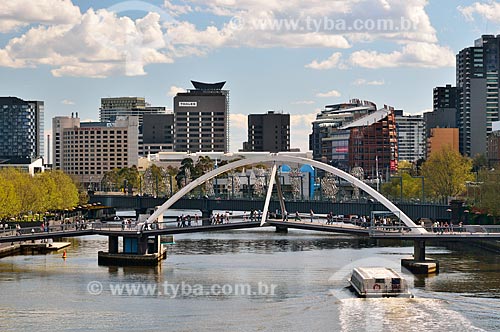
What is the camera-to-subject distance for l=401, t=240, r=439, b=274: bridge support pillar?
8575cm

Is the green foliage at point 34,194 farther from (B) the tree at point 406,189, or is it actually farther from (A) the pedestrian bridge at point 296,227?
(B) the tree at point 406,189

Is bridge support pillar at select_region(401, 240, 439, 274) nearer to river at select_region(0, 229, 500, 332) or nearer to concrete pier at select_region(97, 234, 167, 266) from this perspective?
river at select_region(0, 229, 500, 332)

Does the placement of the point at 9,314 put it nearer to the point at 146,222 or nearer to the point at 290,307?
the point at 290,307

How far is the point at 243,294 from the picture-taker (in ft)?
241

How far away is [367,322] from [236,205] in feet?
309

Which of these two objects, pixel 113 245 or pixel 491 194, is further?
pixel 491 194

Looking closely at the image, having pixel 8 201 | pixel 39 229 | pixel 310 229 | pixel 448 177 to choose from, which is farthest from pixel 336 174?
pixel 448 177

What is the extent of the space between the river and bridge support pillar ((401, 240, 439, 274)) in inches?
43.8

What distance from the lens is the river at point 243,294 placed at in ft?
204

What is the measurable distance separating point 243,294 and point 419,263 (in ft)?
58.5

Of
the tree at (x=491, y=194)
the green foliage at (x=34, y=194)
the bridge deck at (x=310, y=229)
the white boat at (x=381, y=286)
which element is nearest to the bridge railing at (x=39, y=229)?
the bridge deck at (x=310, y=229)

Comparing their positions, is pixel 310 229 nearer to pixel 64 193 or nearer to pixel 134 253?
pixel 134 253

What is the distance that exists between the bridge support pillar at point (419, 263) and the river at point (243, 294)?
43.8 inches

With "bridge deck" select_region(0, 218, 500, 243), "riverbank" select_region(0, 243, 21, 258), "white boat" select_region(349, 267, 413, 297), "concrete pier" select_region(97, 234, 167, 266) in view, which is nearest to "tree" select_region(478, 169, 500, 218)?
"bridge deck" select_region(0, 218, 500, 243)
